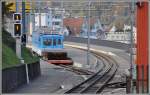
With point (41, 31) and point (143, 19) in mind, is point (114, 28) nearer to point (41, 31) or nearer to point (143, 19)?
point (41, 31)

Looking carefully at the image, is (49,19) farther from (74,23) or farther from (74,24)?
(74,24)

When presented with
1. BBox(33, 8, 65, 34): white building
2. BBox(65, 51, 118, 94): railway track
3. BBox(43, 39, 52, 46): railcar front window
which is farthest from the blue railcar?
BBox(65, 51, 118, 94): railway track

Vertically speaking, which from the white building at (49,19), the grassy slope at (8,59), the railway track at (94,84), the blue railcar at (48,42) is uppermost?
the white building at (49,19)

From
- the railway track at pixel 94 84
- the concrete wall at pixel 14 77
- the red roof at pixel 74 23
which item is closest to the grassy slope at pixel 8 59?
the concrete wall at pixel 14 77

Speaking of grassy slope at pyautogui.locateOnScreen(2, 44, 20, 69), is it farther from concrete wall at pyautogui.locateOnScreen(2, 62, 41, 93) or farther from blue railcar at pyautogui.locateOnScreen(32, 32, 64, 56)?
blue railcar at pyautogui.locateOnScreen(32, 32, 64, 56)

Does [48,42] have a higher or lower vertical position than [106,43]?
higher

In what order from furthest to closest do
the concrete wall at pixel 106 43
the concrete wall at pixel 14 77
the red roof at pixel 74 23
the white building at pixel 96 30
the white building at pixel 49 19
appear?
the red roof at pixel 74 23 < the white building at pixel 96 30 < the concrete wall at pixel 106 43 < the white building at pixel 49 19 < the concrete wall at pixel 14 77

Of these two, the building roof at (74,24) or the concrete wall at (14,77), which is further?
the building roof at (74,24)

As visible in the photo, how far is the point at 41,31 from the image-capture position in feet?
204

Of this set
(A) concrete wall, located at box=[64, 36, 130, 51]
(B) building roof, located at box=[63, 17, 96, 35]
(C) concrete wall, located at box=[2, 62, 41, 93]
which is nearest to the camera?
(C) concrete wall, located at box=[2, 62, 41, 93]

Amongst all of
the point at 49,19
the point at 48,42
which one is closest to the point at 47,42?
the point at 48,42

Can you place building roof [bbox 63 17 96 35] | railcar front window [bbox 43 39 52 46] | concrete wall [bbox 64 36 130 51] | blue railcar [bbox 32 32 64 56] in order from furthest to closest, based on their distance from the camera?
building roof [bbox 63 17 96 35] < concrete wall [bbox 64 36 130 51] < railcar front window [bbox 43 39 52 46] < blue railcar [bbox 32 32 64 56]

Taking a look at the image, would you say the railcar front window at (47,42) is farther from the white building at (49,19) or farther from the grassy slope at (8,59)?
the grassy slope at (8,59)

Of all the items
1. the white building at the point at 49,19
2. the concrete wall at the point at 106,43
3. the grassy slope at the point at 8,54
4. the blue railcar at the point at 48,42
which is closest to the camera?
A: the grassy slope at the point at 8,54
